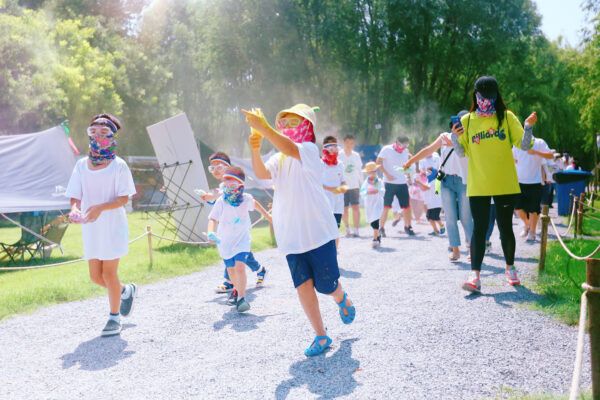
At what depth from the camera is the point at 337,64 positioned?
3531 cm

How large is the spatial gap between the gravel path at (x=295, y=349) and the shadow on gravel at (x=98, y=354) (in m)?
0.01

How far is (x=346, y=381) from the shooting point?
395 cm

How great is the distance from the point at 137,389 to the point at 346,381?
4.49 feet

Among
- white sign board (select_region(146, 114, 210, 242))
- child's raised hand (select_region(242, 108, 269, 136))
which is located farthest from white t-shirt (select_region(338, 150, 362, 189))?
child's raised hand (select_region(242, 108, 269, 136))

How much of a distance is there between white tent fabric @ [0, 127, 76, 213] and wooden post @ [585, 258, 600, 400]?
10.3 m

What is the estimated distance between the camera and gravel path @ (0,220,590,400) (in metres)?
3.88

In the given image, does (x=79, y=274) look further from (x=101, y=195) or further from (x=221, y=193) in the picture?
(x=101, y=195)

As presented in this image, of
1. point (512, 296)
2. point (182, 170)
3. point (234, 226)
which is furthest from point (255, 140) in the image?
point (182, 170)

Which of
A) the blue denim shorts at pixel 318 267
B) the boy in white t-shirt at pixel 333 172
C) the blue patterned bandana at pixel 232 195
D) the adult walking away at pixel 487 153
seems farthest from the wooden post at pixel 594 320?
the boy in white t-shirt at pixel 333 172

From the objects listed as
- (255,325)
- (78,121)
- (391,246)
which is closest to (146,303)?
(255,325)

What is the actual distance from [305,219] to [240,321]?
6.03ft

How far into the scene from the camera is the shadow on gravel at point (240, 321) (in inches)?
223

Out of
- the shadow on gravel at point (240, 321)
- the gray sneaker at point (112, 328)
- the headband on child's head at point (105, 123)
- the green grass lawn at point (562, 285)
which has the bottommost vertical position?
the shadow on gravel at point (240, 321)

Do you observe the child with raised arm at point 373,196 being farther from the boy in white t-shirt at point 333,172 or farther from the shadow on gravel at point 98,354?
the shadow on gravel at point 98,354
